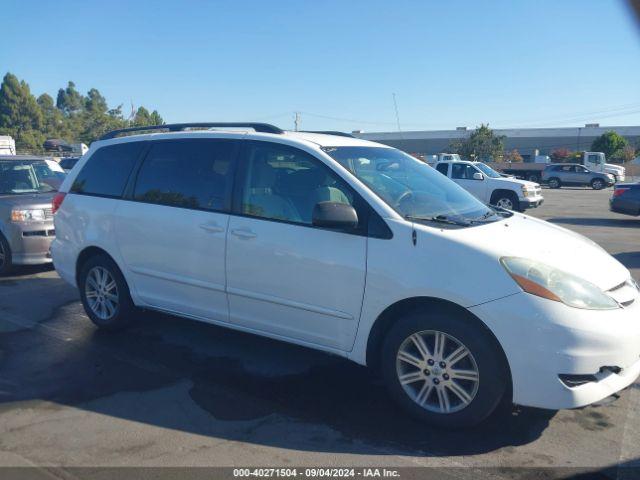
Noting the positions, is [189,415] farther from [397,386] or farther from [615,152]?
[615,152]

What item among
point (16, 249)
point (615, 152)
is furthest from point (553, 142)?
point (16, 249)

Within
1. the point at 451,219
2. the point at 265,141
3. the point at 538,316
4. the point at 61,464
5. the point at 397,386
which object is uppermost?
the point at 265,141

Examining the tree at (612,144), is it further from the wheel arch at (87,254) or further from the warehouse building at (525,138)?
the wheel arch at (87,254)

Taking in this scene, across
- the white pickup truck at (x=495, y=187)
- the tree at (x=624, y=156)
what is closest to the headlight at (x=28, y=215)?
the white pickup truck at (x=495, y=187)

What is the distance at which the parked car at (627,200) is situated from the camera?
1477 cm

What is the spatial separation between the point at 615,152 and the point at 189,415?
6077 centimetres

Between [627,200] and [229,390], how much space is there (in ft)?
45.7

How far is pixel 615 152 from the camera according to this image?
184ft

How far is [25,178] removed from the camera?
9.19m

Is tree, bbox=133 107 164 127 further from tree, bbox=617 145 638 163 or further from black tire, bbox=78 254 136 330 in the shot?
black tire, bbox=78 254 136 330

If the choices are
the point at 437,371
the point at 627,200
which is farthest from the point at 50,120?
the point at 437,371

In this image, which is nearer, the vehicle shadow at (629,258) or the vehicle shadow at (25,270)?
the vehicle shadow at (25,270)

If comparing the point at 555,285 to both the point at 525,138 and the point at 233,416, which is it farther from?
the point at 525,138

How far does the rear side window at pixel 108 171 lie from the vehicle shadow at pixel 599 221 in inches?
495
